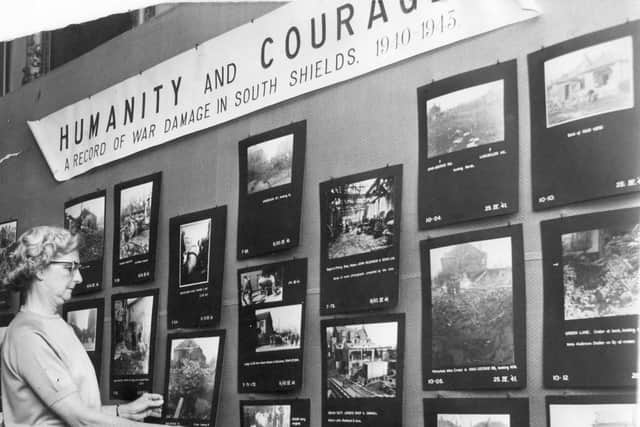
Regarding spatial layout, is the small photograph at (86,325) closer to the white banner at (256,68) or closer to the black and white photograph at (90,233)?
the black and white photograph at (90,233)

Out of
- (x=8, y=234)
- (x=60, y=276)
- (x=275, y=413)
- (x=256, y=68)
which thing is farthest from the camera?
(x=8, y=234)

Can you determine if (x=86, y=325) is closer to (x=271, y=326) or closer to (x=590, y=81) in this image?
(x=271, y=326)

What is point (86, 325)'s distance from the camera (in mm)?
4082

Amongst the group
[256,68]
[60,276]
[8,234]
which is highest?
[256,68]

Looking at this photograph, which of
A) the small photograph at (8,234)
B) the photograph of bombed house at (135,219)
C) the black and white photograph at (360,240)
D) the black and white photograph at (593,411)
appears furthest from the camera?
the small photograph at (8,234)

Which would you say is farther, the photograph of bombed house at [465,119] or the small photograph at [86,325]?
the small photograph at [86,325]

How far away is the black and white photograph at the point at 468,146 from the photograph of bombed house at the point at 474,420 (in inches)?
20.2

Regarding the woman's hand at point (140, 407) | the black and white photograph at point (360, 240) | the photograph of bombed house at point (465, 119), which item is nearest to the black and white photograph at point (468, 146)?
the photograph of bombed house at point (465, 119)

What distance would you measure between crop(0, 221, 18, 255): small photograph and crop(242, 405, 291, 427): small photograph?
2071mm

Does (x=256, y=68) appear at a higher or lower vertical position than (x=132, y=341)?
higher

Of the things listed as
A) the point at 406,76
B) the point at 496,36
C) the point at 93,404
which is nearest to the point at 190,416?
the point at 93,404

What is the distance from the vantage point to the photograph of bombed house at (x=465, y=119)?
2.48m

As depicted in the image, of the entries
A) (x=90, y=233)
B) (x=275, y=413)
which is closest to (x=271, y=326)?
(x=275, y=413)

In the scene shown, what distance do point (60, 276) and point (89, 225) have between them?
4.29 ft
